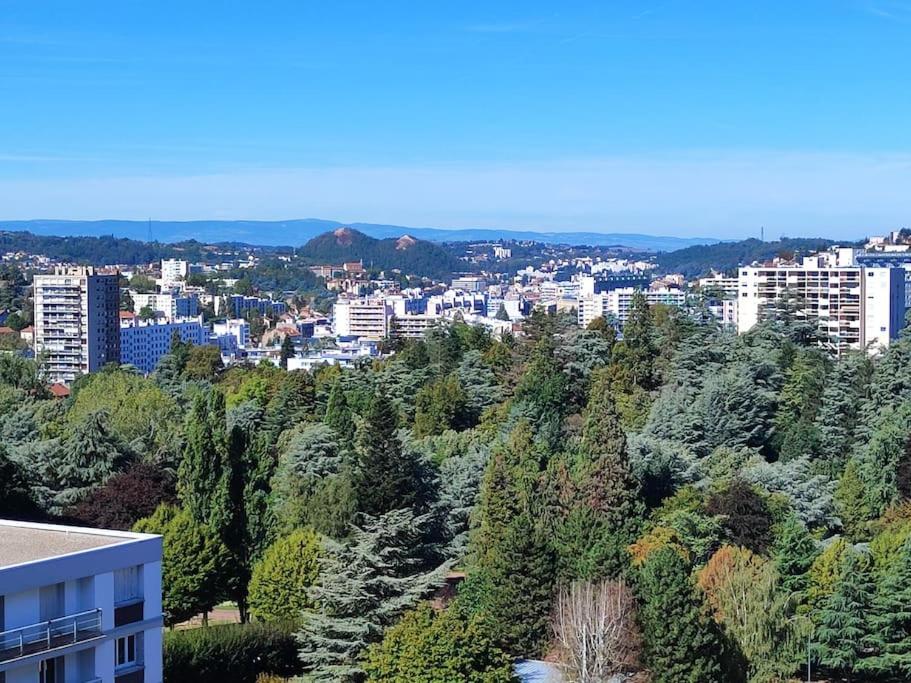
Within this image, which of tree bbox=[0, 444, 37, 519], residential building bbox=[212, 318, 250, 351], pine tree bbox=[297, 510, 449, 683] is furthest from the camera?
residential building bbox=[212, 318, 250, 351]

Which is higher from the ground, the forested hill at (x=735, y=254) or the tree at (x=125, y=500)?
the forested hill at (x=735, y=254)

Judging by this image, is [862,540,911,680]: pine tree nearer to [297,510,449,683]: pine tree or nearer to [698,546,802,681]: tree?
[698,546,802,681]: tree

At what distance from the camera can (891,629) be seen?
18.7 meters

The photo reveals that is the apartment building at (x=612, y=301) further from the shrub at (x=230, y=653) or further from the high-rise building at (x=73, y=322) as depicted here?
the shrub at (x=230, y=653)

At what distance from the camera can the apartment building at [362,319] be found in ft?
353

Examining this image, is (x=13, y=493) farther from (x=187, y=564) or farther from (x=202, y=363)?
(x=202, y=363)

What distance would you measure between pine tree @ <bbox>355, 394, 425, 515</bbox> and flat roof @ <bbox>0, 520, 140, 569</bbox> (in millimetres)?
8773

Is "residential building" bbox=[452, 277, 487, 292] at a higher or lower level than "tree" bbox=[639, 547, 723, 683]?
higher

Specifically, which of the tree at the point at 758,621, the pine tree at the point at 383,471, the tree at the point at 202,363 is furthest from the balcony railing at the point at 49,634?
the tree at the point at 202,363

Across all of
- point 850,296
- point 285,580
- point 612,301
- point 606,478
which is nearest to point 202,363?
point 850,296

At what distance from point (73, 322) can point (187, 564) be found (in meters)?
52.7

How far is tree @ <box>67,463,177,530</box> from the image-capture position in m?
23.3

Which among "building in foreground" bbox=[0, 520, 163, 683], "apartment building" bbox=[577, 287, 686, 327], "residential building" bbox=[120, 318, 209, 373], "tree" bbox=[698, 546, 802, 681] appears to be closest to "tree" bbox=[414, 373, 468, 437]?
"tree" bbox=[698, 546, 802, 681]

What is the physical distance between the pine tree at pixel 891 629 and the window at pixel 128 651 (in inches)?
382
